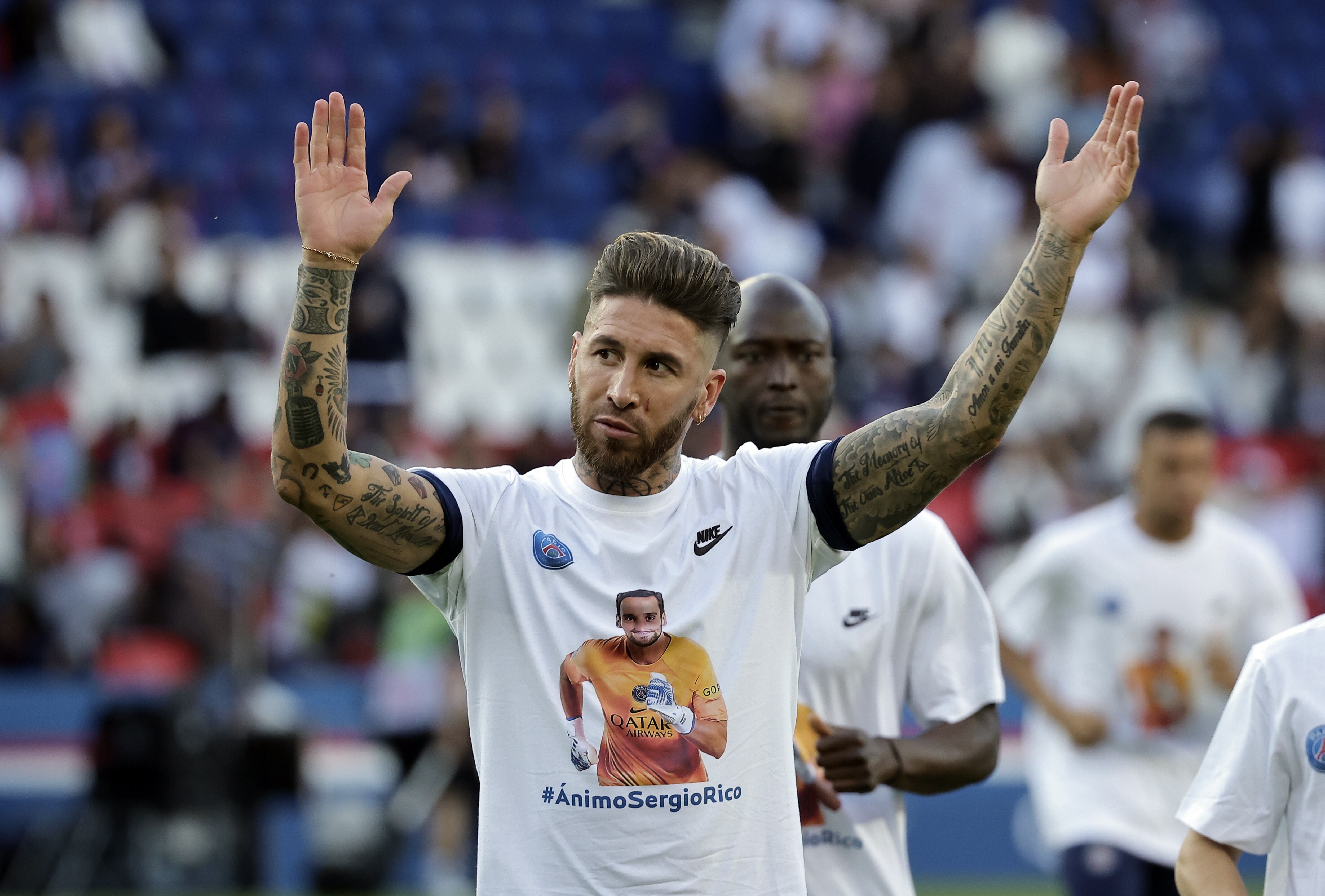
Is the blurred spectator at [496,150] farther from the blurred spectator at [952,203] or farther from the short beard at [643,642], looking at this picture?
the short beard at [643,642]

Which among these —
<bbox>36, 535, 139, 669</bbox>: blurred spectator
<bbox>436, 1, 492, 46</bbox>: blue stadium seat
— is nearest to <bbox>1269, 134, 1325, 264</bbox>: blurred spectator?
<bbox>436, 1, 492, 46</bbox>: blue stadium seat

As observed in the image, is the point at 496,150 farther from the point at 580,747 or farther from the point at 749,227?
the point at 580,747

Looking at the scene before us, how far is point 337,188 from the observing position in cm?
328

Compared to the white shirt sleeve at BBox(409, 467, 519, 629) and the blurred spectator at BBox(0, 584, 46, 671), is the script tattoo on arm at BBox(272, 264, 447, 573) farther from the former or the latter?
the blurred spectator at BBox(0, 584, 46, 671)

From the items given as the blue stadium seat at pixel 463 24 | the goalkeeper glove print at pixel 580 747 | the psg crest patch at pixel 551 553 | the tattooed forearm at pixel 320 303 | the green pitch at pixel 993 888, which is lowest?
the green pitch at pixel 993 888

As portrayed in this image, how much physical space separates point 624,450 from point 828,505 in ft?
1.43

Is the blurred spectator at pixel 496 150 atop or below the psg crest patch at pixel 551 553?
atop

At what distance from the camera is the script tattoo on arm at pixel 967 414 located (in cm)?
328

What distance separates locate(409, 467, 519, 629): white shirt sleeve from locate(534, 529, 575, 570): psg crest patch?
0.11 meters

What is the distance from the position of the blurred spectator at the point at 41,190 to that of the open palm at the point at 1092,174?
38.3 feet

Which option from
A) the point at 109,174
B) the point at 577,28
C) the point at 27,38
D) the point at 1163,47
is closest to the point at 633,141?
the point at 577,28

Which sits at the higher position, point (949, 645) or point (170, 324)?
point (170, 324)

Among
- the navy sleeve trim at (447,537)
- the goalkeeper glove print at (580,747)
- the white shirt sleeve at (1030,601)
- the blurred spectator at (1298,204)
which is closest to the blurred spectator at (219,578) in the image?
the white shirt sleeve at (1030,601)

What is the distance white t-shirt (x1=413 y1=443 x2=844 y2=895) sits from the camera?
10.7ft
